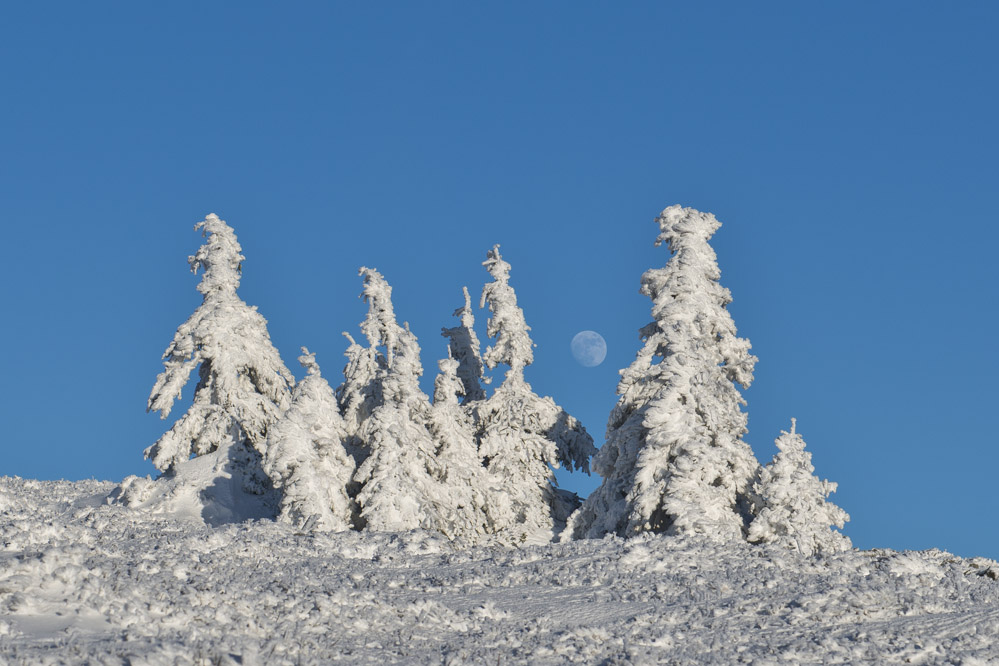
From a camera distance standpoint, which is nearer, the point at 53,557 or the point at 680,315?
the point at 53,557

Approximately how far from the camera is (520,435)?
43.0 metres

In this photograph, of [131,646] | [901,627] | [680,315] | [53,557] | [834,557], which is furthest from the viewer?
[680,315]

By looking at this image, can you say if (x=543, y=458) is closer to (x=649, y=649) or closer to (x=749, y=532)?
(x=749, y=532)

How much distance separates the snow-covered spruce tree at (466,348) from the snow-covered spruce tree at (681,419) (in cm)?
1351

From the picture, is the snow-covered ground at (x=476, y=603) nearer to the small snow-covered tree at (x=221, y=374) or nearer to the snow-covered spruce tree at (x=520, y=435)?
the small snow-covered tree at (x=221, y=374)

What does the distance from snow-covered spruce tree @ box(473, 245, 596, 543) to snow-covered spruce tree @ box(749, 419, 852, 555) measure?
1207 centimetres

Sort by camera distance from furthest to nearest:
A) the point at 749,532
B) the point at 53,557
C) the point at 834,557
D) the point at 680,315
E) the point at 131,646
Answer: the point at 680,315, the point at 749,532, the point at 834,557, the point at 53,557, the point at 131,646

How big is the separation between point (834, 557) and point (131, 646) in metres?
14.5

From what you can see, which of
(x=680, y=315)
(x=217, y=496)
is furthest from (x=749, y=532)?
(x=217, y=496)

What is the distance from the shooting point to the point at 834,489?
99.5 feet

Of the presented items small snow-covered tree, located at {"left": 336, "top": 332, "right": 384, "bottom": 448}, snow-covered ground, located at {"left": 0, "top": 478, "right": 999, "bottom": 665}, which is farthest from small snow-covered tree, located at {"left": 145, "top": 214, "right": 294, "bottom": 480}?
snow-covered ground, located at {"left": 0, "top": 478, "right": 999, "bottom": 665}

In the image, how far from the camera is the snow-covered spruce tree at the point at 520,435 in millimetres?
42031

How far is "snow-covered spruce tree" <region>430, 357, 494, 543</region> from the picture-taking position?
39562mm

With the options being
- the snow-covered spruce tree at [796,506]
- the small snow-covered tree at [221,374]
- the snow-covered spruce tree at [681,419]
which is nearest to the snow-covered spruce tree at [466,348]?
the small snow-covered tree at [221,374]
